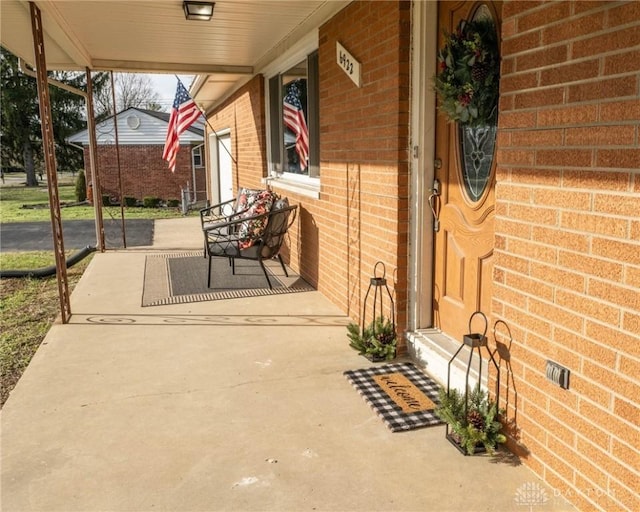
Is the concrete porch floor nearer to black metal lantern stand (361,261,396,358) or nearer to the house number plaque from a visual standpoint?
black metal lantern stand (361,261,396,358)

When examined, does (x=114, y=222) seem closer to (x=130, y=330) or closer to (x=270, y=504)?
(x=130, y=330)

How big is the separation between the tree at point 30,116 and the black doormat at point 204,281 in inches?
835

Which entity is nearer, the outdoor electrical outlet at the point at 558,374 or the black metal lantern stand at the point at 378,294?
the outdoor electrical outlet at the point at 558,374

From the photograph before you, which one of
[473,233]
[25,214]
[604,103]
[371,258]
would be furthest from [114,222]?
[604,103]

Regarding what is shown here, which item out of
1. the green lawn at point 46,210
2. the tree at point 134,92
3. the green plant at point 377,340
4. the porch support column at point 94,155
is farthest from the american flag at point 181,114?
the tree at point 134,92

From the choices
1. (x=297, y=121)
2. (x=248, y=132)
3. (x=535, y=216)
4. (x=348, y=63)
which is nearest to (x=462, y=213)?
(x=535, y=216)

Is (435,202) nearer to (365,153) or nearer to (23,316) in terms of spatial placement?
(365,153)

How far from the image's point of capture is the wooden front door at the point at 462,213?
10.1ft

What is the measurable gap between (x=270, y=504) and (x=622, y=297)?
151cm

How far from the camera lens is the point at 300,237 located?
20.5ft

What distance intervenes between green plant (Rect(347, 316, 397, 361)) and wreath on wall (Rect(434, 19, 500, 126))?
1.43m

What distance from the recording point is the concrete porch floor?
2.32m

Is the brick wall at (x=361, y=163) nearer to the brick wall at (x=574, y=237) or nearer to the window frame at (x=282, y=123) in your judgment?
the window frame at (x=282, y=123)

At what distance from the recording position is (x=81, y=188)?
2197 centimetres
